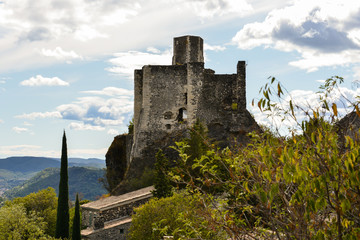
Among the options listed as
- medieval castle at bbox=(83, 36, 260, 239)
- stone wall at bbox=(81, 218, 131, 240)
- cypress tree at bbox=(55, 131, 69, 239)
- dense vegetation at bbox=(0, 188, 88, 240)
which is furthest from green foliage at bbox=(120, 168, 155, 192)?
dense vegetation at bbox=(0, 188, 88, 240)

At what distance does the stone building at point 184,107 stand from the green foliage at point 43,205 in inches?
353

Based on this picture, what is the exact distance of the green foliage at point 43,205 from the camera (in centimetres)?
3953

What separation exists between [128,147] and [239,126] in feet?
34.4

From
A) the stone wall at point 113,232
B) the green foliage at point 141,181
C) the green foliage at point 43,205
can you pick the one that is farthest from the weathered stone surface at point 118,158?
the stone wall at point 113,232

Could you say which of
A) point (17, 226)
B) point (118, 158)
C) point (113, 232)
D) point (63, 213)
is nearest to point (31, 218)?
point (17, 226)

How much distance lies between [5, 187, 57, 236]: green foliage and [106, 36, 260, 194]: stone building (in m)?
8.96

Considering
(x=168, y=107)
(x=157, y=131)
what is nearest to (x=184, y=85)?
(x=168, y=107)

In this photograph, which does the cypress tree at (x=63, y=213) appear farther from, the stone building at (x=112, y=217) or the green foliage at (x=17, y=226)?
the green foliage at (x=17, y=226)

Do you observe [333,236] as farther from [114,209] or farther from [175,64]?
[175,64]

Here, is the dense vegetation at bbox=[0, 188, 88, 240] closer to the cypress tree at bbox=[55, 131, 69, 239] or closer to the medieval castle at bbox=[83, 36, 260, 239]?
the cypress tree at bbox=[55, 131, 69, 239]

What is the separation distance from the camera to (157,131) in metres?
34.4

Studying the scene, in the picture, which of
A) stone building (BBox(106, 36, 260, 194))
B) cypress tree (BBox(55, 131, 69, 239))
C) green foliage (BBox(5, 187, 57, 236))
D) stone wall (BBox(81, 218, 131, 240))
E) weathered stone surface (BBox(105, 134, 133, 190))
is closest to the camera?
stone wall (BBox(81, 218, 131, 240))

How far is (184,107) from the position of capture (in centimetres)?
3453

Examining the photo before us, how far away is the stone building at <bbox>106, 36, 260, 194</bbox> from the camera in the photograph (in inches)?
1352
